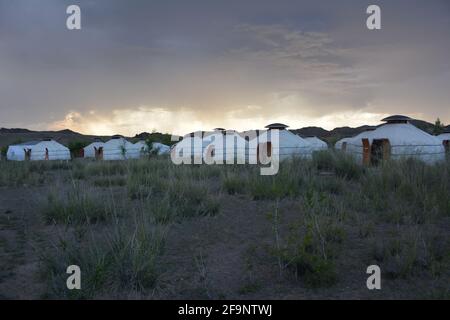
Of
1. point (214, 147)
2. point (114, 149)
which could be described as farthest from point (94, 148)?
point (214, 147)

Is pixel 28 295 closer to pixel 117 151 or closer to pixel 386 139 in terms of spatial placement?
pixel 386 139

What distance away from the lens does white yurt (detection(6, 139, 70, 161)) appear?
35.6m

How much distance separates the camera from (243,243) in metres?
4.29

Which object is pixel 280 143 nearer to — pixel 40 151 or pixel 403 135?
pixel 403 135

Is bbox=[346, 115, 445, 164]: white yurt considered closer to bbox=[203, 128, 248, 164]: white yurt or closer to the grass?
bbox=[203, 128, 248, 164]: white yurt

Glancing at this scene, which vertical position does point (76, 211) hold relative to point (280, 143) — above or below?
below

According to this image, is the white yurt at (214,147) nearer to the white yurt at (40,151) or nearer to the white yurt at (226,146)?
the white yurt at (226,146)

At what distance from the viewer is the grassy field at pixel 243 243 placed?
3.19 metres

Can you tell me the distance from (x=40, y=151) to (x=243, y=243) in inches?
1418

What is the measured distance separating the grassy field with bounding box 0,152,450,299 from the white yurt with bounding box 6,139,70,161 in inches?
1242

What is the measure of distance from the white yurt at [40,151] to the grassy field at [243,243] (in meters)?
31.6
